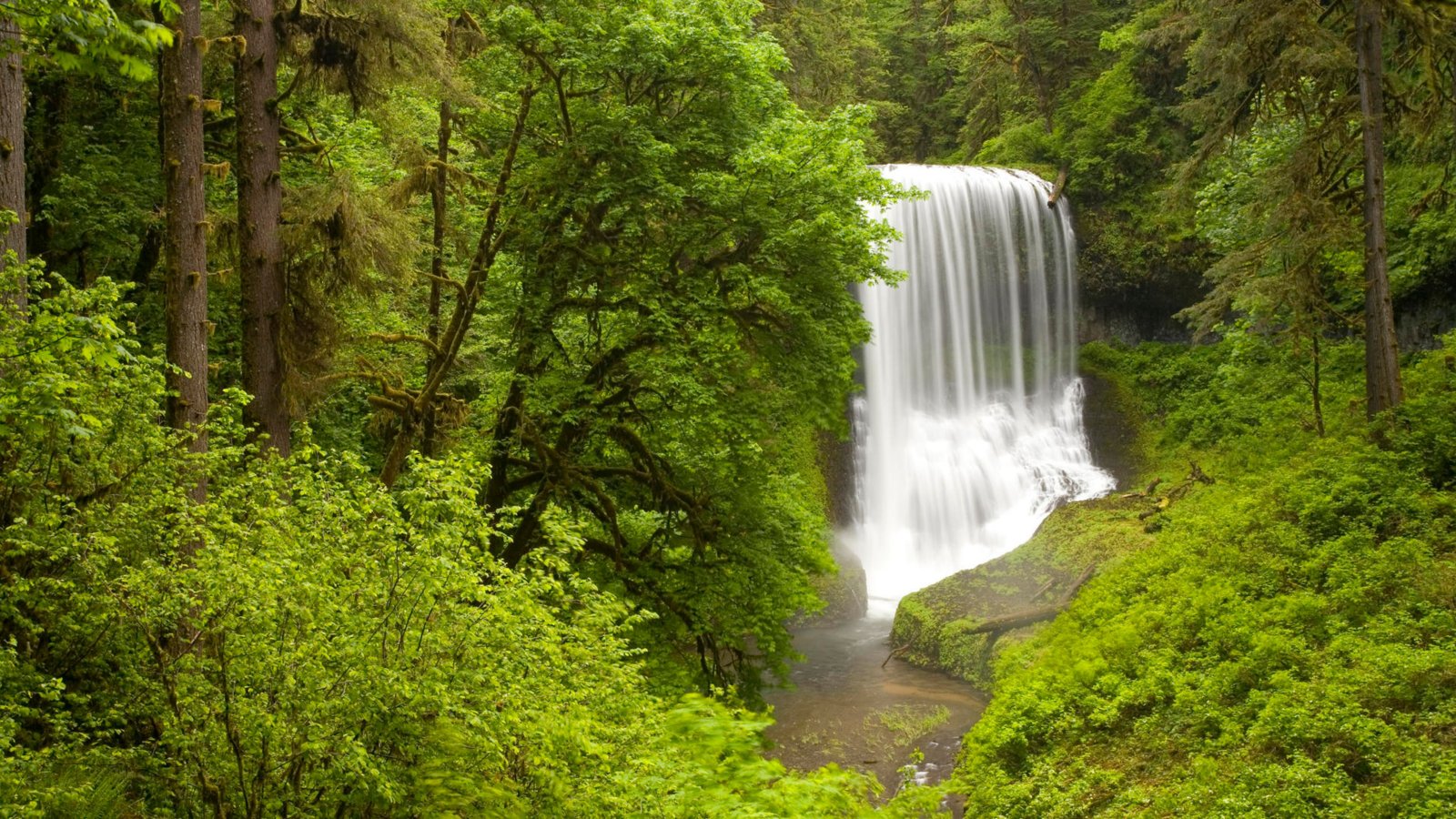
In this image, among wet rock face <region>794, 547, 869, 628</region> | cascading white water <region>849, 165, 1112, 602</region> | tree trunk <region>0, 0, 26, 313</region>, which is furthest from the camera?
cascading white water <region>849, 165, 1112, 602</region>

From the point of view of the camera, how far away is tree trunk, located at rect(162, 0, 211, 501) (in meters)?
6.82

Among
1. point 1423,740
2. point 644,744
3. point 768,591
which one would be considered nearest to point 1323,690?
point 1423,740

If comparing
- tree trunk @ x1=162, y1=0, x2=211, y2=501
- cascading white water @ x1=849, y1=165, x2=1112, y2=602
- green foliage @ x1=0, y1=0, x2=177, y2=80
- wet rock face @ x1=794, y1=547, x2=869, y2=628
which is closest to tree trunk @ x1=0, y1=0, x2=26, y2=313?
tree trunk @ x1=162, y1=0, x2=211, y2=501

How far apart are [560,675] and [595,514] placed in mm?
6429

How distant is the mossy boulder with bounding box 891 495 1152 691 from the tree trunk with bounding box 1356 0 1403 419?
435 cm

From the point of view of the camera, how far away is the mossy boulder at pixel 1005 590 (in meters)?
16.1

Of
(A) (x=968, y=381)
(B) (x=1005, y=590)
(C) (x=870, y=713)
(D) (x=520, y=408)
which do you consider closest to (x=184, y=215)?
(D) (x=520, y=408)

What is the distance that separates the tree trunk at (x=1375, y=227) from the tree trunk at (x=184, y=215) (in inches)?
525

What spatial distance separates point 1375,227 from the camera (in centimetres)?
1258

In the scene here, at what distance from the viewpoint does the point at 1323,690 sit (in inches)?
316

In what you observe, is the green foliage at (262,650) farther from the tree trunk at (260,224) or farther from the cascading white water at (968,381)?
the cascading white water at (968,381)

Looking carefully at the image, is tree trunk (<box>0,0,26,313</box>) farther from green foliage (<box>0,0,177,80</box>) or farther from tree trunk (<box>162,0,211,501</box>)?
green foliage (<box>0,0,177,80</box>)

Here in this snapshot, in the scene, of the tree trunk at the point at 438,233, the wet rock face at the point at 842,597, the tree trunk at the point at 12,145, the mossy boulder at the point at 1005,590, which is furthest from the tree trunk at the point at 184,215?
the wet rock face at the point at 842,597

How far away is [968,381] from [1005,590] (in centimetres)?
1148
